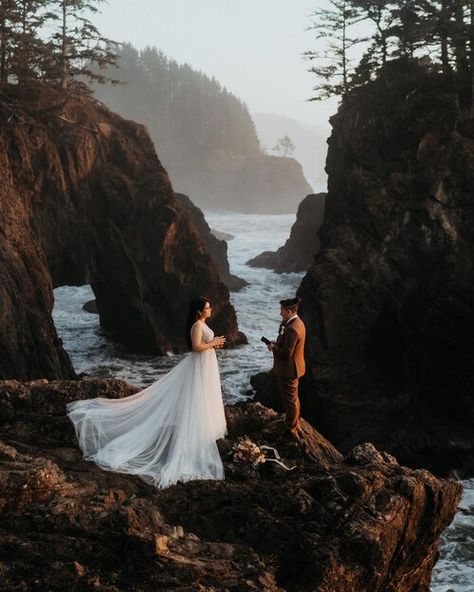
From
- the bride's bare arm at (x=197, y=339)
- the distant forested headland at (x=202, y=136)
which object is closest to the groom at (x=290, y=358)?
the bride's bare arm at (x=197, y=339)

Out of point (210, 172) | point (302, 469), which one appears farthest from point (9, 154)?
point (210, 172)

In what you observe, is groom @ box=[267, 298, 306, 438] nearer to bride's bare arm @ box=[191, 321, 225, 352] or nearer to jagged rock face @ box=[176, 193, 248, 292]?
bride's bare arm @ box=[191, 321, 225, 352]

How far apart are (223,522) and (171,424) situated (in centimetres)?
159

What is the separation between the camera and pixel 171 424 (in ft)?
24.5

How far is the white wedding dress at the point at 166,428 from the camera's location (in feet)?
23.1

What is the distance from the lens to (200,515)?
635 cm

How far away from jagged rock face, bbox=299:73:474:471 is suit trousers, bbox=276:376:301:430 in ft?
36.8

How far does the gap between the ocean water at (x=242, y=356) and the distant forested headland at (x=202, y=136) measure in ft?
189

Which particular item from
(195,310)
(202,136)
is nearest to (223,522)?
(195,310)

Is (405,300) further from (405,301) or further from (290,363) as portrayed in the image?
(290,363)

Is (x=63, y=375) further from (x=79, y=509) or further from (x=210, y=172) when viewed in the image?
(x=210, y=172)

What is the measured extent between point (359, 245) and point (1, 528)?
1771 centimetres

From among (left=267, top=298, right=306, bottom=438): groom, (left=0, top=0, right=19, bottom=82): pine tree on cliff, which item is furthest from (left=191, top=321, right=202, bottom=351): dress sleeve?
(left=0, top=0, right=19, bottom=82): pine tree on cliff

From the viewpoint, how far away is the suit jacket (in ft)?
26.4
